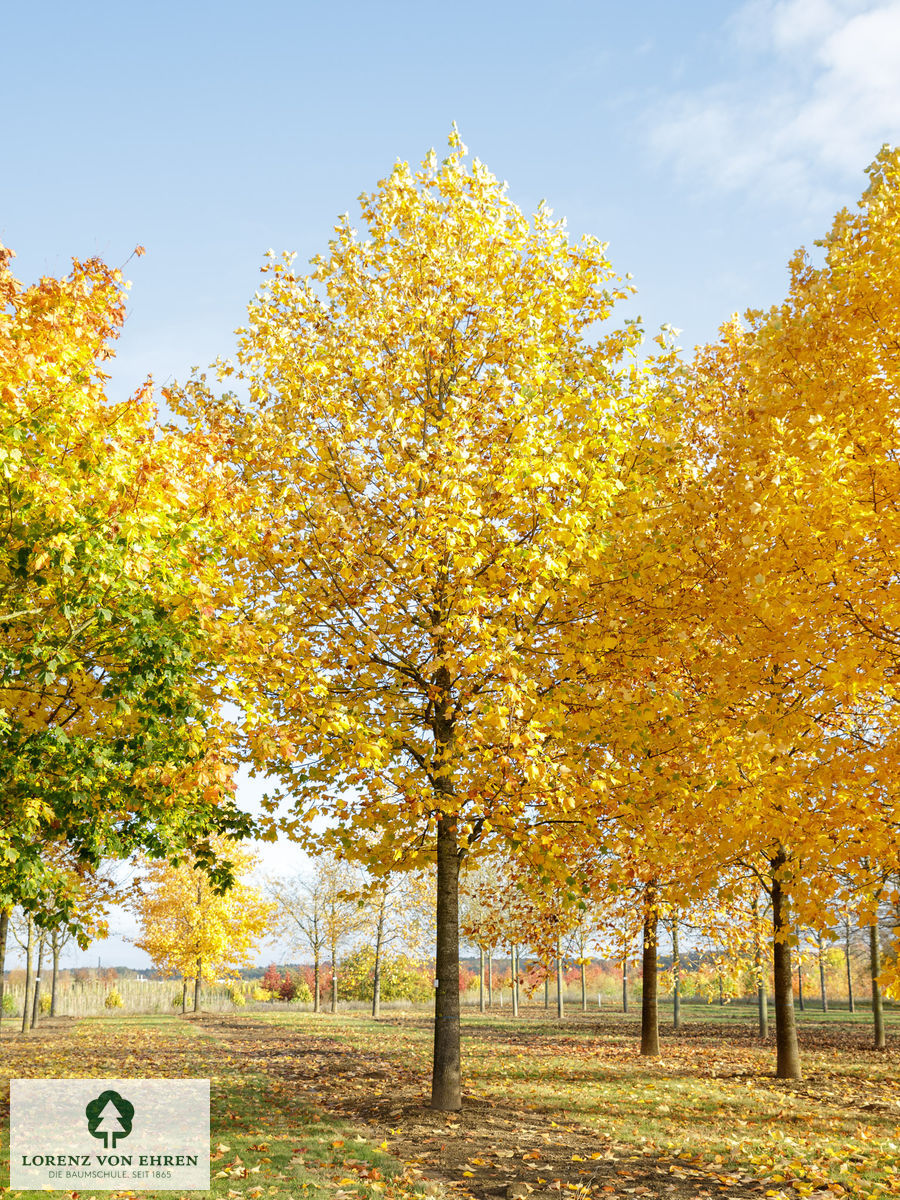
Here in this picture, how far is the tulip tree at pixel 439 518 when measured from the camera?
359 inches

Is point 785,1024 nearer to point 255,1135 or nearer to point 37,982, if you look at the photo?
point 255,1135

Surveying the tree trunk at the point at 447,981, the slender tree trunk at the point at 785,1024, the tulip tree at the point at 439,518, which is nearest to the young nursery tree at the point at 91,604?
the tulip tree at the point at 439,518

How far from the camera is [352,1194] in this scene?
7.02 m

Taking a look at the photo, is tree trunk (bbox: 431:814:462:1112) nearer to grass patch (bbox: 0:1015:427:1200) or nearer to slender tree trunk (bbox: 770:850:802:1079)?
grass patch (bbox: 0:1015:427:1200)

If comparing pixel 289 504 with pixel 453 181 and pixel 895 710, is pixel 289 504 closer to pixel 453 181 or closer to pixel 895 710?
pixel 453 181

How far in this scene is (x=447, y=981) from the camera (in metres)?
10.8

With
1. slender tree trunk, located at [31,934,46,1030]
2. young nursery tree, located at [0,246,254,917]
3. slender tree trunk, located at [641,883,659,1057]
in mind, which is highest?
young nursery tree, located at [0,246,254,917]

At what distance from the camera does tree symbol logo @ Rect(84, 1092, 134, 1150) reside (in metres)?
8.70

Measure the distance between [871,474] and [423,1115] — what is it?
8726 millimetres

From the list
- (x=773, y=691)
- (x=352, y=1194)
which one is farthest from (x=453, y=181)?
(x=352, y=1194)

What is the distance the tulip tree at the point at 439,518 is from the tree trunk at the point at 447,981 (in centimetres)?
3

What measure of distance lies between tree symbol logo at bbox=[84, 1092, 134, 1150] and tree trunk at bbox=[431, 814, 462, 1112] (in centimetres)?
354

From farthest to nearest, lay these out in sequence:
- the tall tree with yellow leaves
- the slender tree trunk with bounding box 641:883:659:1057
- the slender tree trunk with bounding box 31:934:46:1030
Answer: the slender tree trunk with bounding box 31:934:46:1030
the slender tree trunk with bounding box 641:883:659:1057
the tall tree with yellow leaves

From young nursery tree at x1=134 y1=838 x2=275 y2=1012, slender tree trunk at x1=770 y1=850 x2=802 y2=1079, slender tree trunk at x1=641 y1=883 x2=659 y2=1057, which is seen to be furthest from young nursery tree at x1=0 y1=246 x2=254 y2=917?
young nursery tree at x1=134 y1=838 x2=275 y2=1012
